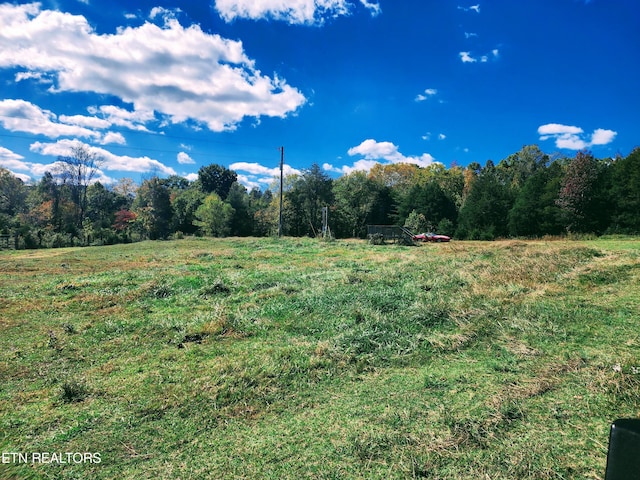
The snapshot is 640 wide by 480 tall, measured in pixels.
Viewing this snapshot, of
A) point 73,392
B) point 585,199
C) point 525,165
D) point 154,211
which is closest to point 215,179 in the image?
point 154,211

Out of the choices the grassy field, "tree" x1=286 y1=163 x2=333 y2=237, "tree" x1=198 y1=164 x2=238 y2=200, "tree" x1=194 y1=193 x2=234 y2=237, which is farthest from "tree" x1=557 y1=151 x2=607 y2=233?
"tree" x1=198 y1=164 x2=238 y2=200

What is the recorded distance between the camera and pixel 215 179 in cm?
7025

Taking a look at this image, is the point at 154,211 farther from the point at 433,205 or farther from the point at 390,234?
the point at 433,205

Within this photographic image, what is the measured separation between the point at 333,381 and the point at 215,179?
70.1 m

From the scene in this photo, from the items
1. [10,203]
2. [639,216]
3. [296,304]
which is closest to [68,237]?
[10,203]

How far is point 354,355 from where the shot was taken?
5.49 metres

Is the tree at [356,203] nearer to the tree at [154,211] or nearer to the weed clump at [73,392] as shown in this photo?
the tree at [154,211]

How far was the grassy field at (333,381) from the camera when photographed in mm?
3223

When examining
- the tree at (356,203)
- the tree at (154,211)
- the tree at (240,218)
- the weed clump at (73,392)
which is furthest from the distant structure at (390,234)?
the tree at (154,211)

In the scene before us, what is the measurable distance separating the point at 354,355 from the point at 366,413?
1.54 metres

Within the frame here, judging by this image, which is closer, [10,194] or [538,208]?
[538,208]

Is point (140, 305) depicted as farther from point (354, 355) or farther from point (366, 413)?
point (366, 413)

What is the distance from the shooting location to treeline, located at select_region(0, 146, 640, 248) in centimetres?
3045

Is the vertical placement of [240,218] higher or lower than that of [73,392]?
higher
